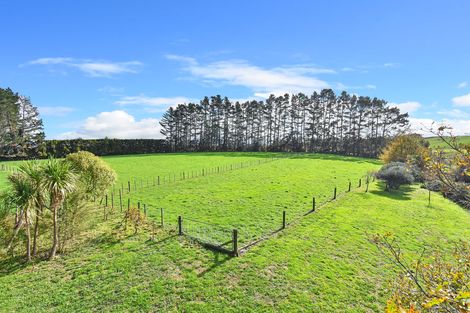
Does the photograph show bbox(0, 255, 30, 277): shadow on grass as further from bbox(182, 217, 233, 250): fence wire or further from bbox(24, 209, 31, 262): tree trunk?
bbox(182, 217, 233, 250): fence wire

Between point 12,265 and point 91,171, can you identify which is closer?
point 12,265

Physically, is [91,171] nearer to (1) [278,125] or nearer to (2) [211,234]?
(2) [211,234]

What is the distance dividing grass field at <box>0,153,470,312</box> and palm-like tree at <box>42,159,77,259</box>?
2805mm

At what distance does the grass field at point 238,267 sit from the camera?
1005 cm

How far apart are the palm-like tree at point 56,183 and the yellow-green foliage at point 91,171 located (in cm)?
537

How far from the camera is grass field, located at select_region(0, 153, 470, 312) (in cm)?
1005

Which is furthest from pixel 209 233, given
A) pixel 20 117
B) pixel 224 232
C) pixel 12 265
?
pixel 20 117

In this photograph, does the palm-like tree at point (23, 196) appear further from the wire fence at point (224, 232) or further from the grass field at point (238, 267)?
the wire fence at point (224, 232)

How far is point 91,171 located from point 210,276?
12.5 metres

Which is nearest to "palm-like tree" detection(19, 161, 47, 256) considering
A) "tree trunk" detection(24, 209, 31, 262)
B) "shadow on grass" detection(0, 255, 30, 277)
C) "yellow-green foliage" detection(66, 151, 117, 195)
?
"tree trunk" detection(24, 209, 31, 262)

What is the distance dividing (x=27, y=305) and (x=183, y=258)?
20.3 ft

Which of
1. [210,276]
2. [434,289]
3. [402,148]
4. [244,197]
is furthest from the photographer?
[402,148]

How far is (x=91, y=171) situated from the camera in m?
19.0

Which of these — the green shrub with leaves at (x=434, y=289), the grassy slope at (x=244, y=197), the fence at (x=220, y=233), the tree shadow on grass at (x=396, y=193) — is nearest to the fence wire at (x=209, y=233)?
the fence at (x=220, y=233)
